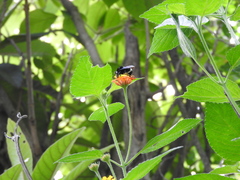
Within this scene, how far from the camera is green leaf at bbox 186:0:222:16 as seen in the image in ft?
1.30

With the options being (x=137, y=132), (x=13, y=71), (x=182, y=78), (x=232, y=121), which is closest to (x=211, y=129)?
(x=232, y=121)

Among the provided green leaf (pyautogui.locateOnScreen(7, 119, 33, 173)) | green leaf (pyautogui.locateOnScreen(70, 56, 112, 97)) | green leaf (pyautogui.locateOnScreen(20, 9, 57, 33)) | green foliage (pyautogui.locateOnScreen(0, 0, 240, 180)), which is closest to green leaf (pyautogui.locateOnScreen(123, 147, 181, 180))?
green foliage (pyautogui.locateOnScreen(0, 0, 240, 180))

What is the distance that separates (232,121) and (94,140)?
4.17 feet

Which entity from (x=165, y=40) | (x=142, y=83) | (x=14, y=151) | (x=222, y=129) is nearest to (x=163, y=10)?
(x=165, y=40)

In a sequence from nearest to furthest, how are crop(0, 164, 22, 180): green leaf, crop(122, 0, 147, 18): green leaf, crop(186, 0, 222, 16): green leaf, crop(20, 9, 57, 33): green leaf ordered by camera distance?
crop(186, 0, 222, 16): green leaf → crop(0, 164, 22, 180): green leaf → crop(122, 0, 147, 18): green leaf → crop(20, 9, 57, 33): green leaf

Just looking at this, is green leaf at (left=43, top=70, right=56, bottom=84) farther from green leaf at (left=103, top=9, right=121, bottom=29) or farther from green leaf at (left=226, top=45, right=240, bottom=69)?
green leaf at (left=226, top=45, right=240, bottom=69)

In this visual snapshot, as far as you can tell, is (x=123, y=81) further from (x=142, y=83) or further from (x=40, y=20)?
(x=40, y=20)

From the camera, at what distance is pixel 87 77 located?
451 millimetres

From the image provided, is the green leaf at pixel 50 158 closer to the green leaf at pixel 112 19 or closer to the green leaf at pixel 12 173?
the green leaf at pixel 12 173

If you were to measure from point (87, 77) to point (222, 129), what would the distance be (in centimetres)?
16

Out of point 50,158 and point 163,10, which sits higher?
point 163,10

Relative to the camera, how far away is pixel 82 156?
1.52ft

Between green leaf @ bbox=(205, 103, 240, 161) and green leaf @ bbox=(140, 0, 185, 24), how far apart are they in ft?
0.36

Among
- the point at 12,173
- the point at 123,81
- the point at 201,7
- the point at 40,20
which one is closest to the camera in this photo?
the point at 201,7
